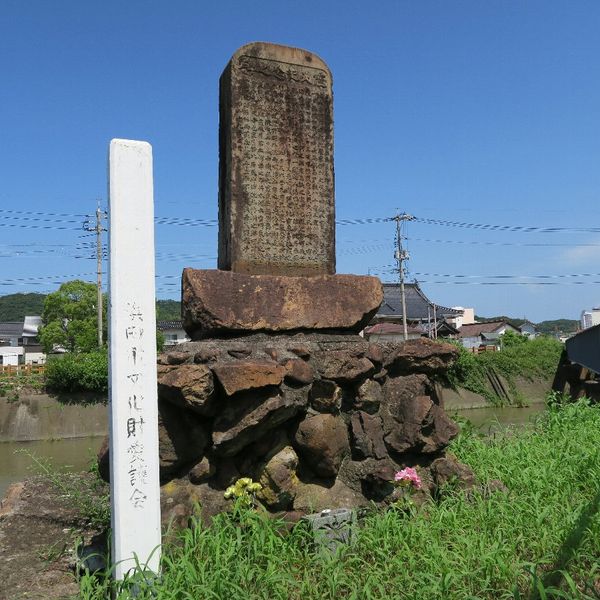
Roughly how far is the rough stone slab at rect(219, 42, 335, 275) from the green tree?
1995 centimetres

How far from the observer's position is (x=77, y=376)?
15461mm

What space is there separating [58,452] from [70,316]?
41.4ft

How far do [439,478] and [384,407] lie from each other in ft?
1.72

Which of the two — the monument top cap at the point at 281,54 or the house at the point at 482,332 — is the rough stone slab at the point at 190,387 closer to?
the monument top cap at the point at 281,54

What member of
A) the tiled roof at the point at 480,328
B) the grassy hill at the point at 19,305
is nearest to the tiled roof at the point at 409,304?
the tiled roof at the point at 480,328

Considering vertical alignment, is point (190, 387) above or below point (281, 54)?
below

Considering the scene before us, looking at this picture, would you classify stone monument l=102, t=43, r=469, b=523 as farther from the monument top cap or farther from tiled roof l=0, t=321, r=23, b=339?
tiled roof l=0, t=321, r=23, b=339

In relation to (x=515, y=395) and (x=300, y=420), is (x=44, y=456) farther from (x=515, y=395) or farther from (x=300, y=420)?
(x=515, y=395)

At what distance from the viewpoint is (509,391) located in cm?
1953

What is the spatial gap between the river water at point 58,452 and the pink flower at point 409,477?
245cm

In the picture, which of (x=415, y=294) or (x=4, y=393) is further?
(x=415, y=294)

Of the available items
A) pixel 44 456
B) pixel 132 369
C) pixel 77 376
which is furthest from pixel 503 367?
pixel 132 369

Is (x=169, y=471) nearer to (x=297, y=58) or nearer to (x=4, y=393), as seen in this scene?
(x=297, y=58)

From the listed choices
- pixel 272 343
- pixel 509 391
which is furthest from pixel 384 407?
pixel 509 391
